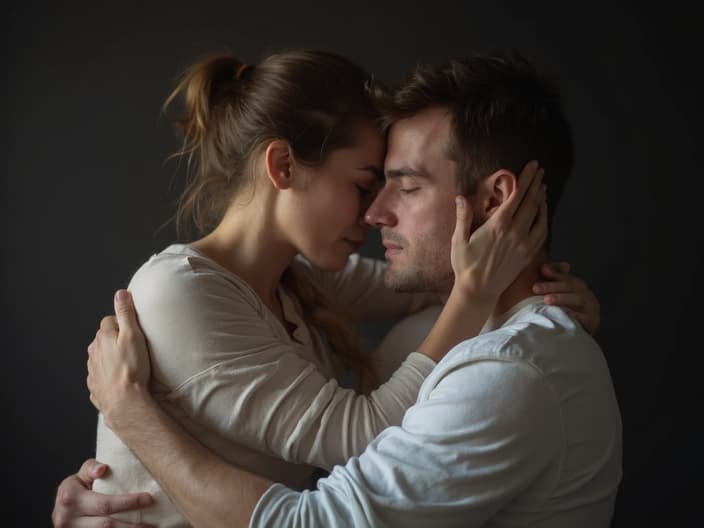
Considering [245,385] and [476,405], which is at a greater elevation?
[476,405]

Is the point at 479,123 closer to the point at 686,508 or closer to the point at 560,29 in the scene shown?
the point at 560,29

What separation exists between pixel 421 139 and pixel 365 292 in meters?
0.61

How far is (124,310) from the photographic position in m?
1.39

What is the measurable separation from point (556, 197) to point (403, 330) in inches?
20.4

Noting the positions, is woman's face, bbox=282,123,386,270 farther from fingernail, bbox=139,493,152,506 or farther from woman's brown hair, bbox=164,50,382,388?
fingernail, bbox=139,493,152,506

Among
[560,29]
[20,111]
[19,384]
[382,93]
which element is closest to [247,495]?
[382,93]

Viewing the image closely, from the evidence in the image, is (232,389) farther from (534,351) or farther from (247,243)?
(534,351)

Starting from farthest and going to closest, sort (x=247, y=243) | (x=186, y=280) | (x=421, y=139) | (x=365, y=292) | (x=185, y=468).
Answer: (x=365, y=292), (x=247, y=243), (x=421, y=139), (x=186, y=280), (x=185, y=468)

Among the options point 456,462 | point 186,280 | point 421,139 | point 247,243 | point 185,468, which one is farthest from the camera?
point 247,243

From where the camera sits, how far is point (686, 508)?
6.89 ft

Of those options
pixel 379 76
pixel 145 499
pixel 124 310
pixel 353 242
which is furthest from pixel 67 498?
pixel 379 76

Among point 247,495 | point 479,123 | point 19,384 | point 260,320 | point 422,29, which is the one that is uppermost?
point 422,29

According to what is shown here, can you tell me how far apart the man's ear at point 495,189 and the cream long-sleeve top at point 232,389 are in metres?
0.33

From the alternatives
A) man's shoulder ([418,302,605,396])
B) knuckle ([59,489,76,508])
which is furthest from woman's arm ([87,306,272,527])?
man's shoulder ([418,302,605,396])
